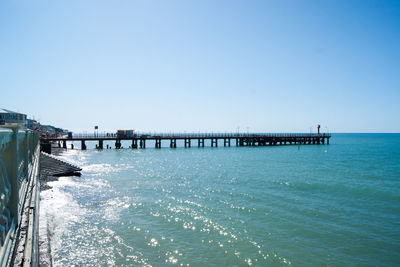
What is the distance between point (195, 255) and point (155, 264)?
160 centimetres

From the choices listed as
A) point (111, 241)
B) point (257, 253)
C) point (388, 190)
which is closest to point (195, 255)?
point (257, 253)

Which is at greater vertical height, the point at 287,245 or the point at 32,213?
the point at 32,213

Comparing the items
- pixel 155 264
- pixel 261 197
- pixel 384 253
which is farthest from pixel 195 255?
pixel 261 197

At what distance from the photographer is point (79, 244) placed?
440 inches

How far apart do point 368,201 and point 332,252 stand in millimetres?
10003

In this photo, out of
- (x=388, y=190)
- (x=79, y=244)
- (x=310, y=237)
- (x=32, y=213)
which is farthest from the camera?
(x=388, y=190)

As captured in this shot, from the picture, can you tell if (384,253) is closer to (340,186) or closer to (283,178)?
(340,186)

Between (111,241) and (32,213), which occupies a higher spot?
(32,213)

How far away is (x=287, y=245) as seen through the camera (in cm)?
1119

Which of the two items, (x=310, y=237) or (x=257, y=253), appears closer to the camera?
(x=257, y=253)

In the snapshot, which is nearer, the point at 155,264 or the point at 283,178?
the point at 155,264

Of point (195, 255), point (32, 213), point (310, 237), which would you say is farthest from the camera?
point (310, 237)

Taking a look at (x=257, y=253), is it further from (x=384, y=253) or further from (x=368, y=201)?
(x=368, y=201)

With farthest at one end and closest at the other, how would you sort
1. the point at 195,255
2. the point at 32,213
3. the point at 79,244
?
the point at 79,244
the point at 195,255
the point at 32,213
